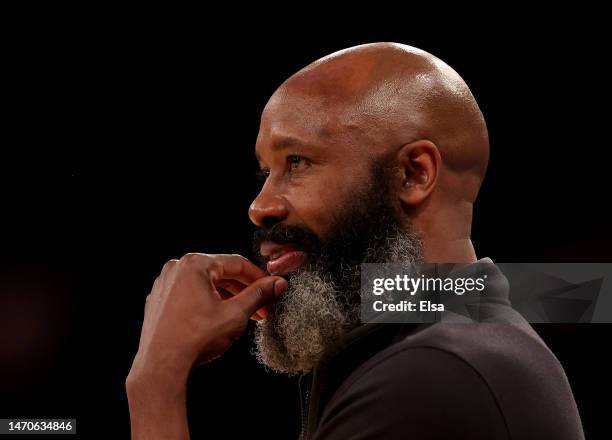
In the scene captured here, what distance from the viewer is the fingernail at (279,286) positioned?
124 cm

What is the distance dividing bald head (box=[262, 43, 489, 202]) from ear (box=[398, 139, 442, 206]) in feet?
0.05

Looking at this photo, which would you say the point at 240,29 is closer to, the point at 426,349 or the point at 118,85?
the point at 118,85

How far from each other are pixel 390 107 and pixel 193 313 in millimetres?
441

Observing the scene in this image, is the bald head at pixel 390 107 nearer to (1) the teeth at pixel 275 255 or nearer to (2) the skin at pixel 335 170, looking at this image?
(2) the skin at pixel 335 170

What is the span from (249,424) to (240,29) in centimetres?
138

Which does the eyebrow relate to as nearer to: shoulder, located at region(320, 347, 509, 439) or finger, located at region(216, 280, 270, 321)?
finger, located at region(216, 280, 270, 321)

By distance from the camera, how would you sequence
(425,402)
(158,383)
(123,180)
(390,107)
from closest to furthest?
1. (425,402)
2. (158,383)
3. (390,107)
4. (123,180)

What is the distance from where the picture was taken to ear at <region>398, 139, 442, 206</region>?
122cm

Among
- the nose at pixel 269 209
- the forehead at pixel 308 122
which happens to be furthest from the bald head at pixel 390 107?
the nose at pixel 269 209

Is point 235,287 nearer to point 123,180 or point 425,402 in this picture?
point 425,402

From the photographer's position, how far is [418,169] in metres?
1.23

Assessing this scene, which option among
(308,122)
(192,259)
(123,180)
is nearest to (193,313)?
(192,259)

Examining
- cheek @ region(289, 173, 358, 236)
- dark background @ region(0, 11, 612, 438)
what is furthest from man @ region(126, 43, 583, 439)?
dark background @ region(0, 11, 612, 438)

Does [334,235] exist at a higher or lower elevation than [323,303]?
higher
